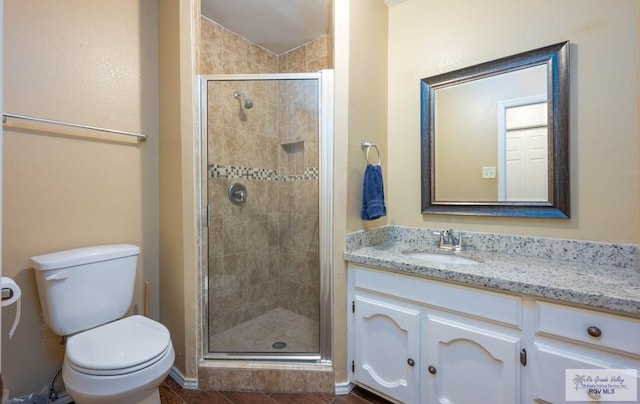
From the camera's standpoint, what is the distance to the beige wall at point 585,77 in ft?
4.63

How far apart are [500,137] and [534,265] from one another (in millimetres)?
715

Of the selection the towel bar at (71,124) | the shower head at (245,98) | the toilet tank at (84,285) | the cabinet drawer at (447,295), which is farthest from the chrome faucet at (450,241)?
the towel bar at (71,124)

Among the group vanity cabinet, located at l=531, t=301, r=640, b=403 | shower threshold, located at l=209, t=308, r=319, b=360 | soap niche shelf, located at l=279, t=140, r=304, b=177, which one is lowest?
shower threshold, located at l=209, t=308, r=319, b=360

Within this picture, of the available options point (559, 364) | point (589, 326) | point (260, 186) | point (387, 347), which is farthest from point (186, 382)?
point (589, 326)

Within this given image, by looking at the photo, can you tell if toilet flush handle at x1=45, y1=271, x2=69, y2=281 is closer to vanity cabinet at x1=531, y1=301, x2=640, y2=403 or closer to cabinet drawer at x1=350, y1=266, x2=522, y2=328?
A: cabinet drawer at x1=350, y1=266, x2=522, y2=328

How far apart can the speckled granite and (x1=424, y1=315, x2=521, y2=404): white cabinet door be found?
0.74 ft

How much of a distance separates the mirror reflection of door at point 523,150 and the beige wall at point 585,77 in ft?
0.40

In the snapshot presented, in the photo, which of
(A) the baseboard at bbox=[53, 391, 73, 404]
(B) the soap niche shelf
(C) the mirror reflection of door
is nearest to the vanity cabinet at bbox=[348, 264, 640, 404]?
(C) the mirror reflection of door

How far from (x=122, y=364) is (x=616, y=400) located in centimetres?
186

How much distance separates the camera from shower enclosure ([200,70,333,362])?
70.7 inches

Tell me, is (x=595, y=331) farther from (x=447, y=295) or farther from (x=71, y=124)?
(x=71, y=124)

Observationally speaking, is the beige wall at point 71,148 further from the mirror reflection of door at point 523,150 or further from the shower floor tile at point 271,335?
the mirror reflection of door at point 523,150

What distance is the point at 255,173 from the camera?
7.59 ft

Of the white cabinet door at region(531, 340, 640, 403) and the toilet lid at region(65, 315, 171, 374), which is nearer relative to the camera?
the white cabinet door at region(531, 340, 640, 403)
